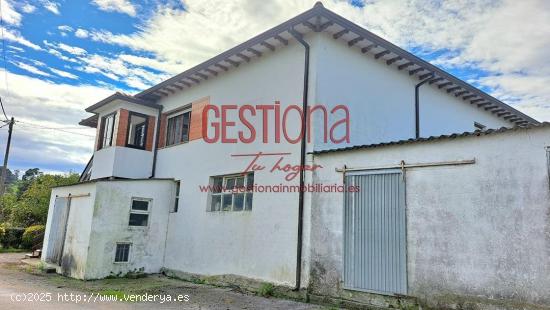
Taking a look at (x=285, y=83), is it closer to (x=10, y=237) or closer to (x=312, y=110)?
(x=312, y=110)

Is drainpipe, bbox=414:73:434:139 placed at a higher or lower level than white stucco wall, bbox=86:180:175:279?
higher

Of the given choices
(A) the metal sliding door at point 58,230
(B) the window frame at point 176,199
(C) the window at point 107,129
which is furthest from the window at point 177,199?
(A) the metal sliding door at point 58,230

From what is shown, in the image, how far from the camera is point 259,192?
372 inches

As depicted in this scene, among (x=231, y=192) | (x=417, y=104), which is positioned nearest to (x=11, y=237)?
(x=231, y=192)

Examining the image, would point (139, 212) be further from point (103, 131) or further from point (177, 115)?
point (103, 131)

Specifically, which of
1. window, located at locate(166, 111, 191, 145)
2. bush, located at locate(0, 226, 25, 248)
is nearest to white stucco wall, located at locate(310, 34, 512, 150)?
window, located at locate(166, 111, 191, 145)

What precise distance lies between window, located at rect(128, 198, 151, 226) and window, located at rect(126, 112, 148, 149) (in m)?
2.46

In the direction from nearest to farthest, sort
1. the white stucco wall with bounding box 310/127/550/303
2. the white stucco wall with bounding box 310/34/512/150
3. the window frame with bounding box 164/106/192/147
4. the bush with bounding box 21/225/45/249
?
the white stucco wall with bounding box 310/127/550/303, the white stucco wall with bounding box 310/34/512/150, the window frame with bounding box 164/106/192/147, the bush with bounding box 21/225/45/249

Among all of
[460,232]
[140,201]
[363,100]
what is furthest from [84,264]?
[460,232]

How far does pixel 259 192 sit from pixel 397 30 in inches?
219

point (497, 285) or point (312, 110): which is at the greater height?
point (312, 110)

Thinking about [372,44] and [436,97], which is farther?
[436,97]

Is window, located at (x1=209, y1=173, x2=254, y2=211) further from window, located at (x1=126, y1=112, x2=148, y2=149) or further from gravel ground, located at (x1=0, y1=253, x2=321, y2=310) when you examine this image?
window, located at (x1=126, y1=112, x2=148, y2=149)

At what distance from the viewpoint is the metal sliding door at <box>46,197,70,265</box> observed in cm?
1243
